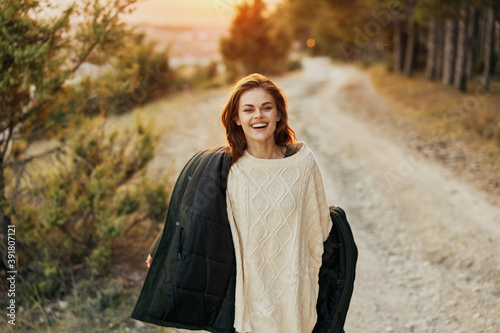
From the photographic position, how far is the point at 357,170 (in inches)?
313

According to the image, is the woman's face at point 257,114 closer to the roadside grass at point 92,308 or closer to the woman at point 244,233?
the woman at point 244,233

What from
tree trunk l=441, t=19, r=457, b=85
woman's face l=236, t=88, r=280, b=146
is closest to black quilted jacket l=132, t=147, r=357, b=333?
woman's face l=236, t=88, r=280, b=146

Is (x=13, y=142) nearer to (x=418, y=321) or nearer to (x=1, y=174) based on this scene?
(x=1, y=174)

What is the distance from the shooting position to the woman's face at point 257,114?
2238 millimetres

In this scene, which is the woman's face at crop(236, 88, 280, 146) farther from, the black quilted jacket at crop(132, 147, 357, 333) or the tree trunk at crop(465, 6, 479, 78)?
the tree trunk at crop(465, 6, 479, 78)

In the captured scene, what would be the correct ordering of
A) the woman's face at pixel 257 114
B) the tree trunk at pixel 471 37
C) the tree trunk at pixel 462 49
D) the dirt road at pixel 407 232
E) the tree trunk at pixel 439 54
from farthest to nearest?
the tree trunk at pixel 439 54 → the tree trunk at pixel 471 37 → the tree trunk at pixel 462 49 → the dirt road at pixel 407 232 → the woman's face at pixel 257 114

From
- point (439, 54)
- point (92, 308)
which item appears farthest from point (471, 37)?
point (92, 308)

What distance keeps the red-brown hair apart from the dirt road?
0.67 ft

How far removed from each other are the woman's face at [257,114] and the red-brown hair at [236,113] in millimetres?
32

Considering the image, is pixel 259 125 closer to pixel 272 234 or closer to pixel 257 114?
pixel 257 114

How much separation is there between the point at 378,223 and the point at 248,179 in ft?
13.6

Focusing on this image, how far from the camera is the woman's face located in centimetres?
224

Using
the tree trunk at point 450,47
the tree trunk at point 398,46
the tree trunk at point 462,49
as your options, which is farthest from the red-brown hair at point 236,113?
the tree trunk at point 398,46

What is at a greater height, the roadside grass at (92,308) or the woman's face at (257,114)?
the woman's face at (257,114)
